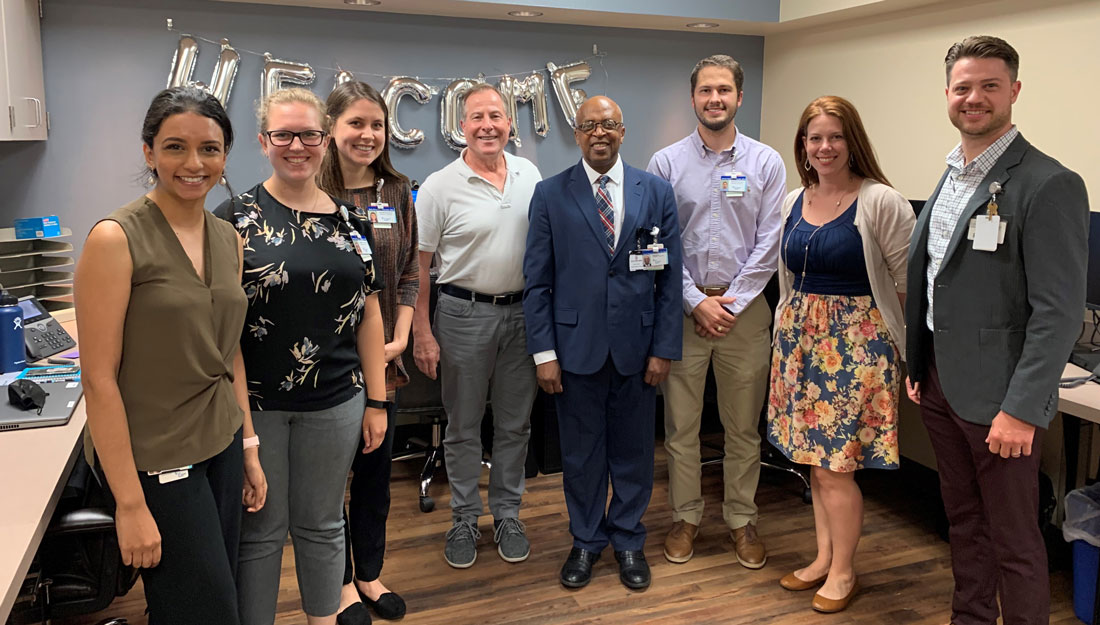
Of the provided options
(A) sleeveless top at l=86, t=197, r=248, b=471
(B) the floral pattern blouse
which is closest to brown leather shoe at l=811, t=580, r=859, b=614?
(B) the floral pattern blouse

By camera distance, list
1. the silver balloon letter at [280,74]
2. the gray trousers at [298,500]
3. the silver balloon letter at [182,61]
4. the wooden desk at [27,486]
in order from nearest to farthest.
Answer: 1. the wooden desk at [27,486]
2. the gray trousers at [298,500]
3. the silver balloon letter at [182,61]
4. the silver balloon letter at [280,74]

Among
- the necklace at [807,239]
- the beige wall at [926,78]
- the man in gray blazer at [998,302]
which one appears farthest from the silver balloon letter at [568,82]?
the man in gray blazer at [998,302]

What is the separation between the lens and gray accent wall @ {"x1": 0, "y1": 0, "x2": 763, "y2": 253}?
376 cm

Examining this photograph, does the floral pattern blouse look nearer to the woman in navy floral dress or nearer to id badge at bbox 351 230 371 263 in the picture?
id badge at bbox 351 230 371 263

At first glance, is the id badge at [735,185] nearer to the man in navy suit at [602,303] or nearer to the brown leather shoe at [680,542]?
the man in navy suit at [602,303]

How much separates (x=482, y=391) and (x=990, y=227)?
5.59 feet

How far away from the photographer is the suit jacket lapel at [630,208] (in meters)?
2.65

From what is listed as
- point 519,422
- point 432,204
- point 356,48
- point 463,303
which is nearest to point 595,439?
point 519,422

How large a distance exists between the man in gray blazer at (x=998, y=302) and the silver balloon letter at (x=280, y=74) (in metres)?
3.02

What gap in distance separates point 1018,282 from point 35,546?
218cm

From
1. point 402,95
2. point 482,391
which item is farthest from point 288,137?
point 402,95

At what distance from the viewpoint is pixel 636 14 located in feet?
13.9

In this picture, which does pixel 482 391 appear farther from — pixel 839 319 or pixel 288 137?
pixel 288 137

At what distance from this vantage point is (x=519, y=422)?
301cm
